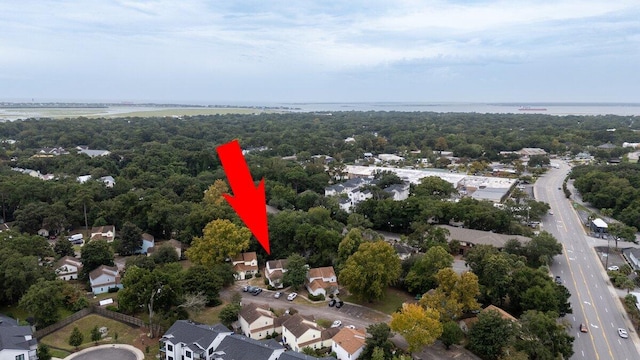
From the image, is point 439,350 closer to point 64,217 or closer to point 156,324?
point 156,324

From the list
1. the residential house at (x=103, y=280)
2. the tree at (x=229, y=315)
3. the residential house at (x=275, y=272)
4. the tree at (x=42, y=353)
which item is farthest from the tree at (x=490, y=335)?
the residential house at (x=103, y=280)

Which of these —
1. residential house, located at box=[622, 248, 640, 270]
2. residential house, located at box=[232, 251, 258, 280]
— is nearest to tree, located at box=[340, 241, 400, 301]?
residential house, located at box=[232, 251, 258, 280]

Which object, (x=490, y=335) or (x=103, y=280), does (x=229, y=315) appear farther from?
(x=490, y=335)

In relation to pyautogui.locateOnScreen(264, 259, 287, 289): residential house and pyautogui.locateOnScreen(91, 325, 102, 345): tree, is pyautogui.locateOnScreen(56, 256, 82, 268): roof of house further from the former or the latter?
pyautogui.locateOnScreen(264, 259, 287, 289): residential house

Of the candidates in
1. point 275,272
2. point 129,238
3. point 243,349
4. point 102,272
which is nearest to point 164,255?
point 102,272

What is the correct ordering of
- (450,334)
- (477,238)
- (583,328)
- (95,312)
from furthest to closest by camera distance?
(477,238)
(95,312)
(583,328)
(450,334)

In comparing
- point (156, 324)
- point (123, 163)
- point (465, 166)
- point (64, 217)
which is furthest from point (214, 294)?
point (465, 166)

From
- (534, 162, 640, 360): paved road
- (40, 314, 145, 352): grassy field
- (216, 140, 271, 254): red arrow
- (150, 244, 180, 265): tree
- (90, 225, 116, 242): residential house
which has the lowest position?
(40, 314, 145, 352): grassy field
